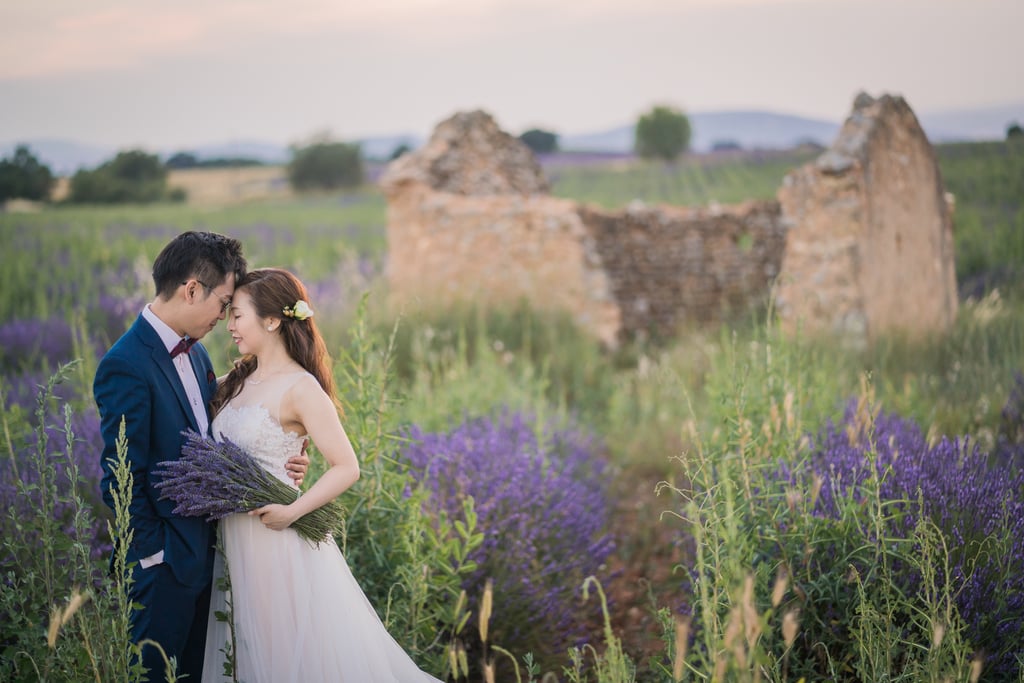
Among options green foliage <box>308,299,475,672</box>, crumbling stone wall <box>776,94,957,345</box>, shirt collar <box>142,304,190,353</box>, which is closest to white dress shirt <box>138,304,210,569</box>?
shirt collar <box>142,304,190,353</box>

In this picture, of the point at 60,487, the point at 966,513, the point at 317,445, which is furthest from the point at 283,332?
the point at 966,513

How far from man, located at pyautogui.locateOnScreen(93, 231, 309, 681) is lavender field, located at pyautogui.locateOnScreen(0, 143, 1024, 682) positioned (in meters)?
0.14

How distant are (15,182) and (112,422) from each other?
10.7m

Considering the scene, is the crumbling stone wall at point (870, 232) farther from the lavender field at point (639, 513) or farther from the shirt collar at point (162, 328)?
the shirt collar at point (162, 328)

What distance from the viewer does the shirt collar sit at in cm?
254

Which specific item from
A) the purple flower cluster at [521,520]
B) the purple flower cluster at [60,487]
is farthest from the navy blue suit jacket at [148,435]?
the purple flower cluster at [521,520]

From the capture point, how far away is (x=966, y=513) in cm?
294

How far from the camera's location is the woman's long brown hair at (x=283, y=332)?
263 cm

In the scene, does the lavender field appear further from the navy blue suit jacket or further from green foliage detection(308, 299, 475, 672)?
the navy blue suit jacket

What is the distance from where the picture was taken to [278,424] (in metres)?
2.59

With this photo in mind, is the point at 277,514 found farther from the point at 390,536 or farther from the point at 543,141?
the point at 543,141

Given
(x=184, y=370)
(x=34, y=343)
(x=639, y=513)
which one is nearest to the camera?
(x=184, y=370)

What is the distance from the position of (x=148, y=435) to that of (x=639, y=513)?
3.44m

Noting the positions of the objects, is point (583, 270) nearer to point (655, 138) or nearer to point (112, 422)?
point (112, 422)
